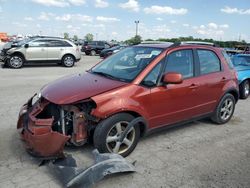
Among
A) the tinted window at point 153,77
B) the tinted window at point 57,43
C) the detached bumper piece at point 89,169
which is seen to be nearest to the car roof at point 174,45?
the tinted window at point 153,77

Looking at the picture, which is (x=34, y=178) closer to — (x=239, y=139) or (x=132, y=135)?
(x=132, y=135)

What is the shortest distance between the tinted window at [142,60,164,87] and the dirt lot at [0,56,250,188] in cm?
107

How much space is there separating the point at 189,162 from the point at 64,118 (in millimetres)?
1908

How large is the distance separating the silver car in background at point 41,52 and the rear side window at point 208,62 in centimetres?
1248

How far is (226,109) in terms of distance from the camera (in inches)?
236

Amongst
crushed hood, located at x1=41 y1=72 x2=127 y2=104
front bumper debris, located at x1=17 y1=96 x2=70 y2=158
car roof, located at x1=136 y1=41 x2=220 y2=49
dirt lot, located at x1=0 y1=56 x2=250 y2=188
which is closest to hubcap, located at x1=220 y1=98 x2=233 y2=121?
dirt lot, located at x1=0 y1=56 x2=250 y2=188

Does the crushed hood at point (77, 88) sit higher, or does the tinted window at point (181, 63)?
the tinted window at point (181, 63)

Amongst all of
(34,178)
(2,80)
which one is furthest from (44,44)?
(34,178)

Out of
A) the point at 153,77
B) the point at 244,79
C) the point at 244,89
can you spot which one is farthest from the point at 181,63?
the point at 244,89

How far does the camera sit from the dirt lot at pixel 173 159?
3572 millimetres

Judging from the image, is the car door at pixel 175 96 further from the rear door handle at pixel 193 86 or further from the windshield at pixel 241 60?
the windshield at pixel 241 60

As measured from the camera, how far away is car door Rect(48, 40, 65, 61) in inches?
649

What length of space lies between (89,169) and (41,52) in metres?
13.9

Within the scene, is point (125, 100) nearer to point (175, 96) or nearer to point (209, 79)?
point (175, 96)
